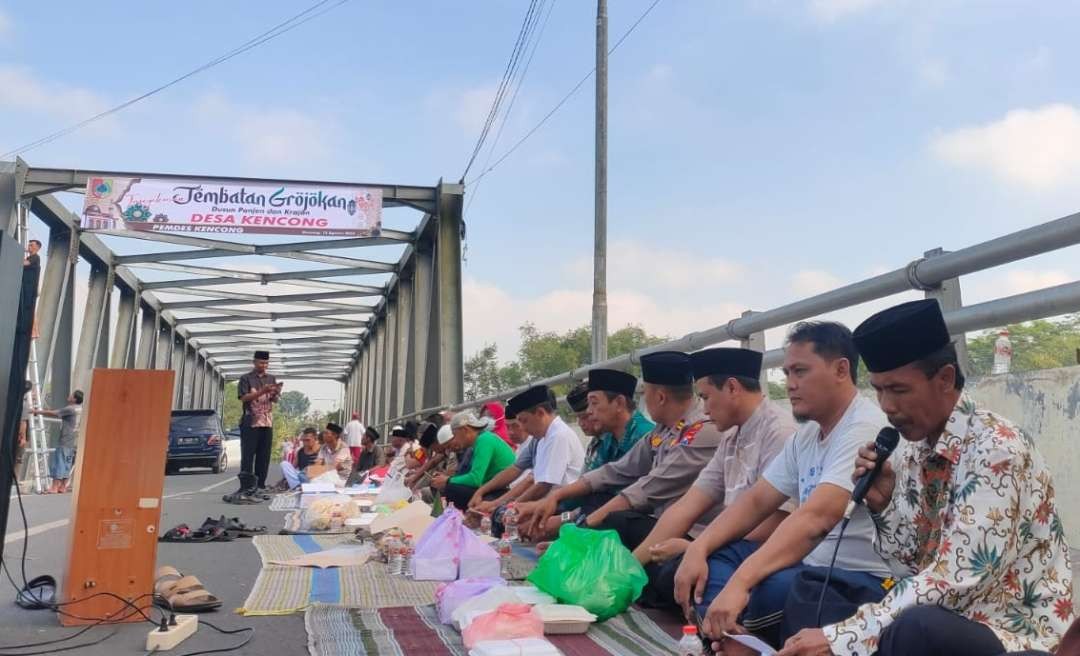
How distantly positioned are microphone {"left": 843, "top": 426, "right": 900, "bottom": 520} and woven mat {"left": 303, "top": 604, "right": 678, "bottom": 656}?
3.90 feet

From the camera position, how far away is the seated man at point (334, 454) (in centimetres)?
1500

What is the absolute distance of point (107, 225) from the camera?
49.0 feet

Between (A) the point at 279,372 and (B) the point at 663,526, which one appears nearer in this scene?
(B) the point at 663,526

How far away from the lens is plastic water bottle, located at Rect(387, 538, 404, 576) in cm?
523

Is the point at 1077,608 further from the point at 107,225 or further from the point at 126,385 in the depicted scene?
the point at 107,225

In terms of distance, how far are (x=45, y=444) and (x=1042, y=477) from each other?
15.0 meters

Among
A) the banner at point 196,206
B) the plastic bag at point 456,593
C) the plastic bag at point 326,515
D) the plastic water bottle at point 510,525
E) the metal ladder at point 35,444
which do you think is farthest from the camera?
→ the banner at point 196,206

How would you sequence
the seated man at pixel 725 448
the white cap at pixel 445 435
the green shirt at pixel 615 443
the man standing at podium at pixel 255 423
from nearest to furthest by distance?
the seated man at pixel 725 448
the green shirt at pixel 615 443
the white cap at pixel 445 435
the man standing at podium at pixel 255 423

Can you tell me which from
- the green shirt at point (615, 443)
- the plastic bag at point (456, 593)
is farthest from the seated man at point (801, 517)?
the green shirt at point (615, 443)

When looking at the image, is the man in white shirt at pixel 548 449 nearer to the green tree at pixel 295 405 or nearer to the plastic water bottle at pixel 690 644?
the plastic water bottle at pixel 690 644

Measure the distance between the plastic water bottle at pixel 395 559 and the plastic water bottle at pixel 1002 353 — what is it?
335 cm

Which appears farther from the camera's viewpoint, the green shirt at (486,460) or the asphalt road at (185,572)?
the green shirt at (486,460)

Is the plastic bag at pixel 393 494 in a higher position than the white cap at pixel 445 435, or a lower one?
lower

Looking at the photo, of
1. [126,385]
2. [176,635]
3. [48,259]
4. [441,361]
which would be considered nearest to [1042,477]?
[176,635]
